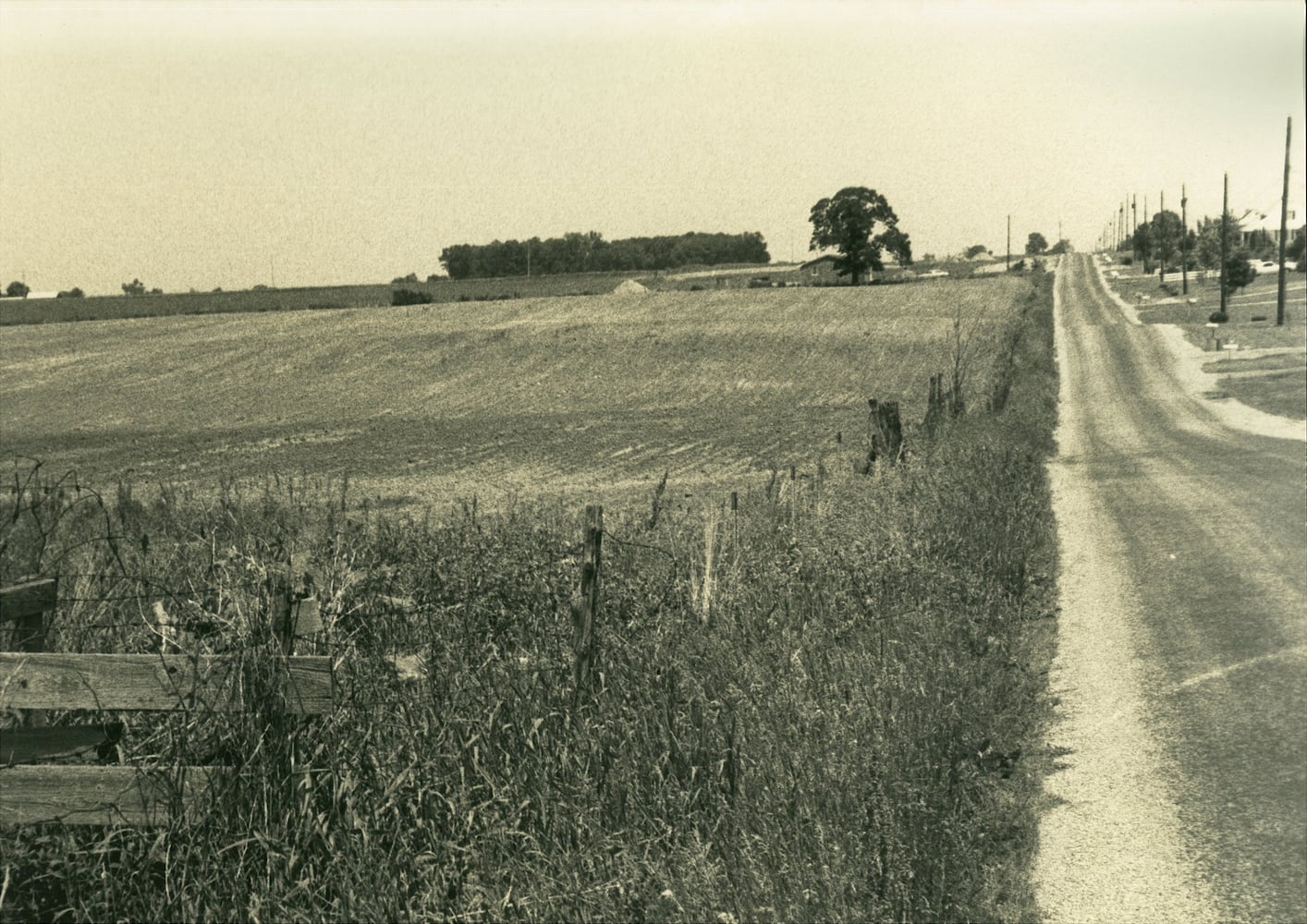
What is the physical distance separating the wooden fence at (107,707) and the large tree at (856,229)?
87.3 meters

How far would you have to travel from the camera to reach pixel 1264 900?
5125mm

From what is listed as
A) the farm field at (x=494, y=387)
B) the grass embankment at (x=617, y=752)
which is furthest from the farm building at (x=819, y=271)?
the grass embankment at (x=617, y=752)

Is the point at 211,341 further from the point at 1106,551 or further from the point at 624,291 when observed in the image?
the point at 1106,551

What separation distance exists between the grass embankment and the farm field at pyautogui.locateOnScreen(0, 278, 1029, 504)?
39.9ft

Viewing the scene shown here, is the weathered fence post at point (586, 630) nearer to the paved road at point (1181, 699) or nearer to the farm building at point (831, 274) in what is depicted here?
the paved road at point (1181, 699)

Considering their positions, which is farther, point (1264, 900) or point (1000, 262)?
point (1000, 262)

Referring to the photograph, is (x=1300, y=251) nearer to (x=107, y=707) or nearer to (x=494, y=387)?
(x=494, y=387)

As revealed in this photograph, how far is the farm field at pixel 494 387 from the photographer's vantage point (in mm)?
27203

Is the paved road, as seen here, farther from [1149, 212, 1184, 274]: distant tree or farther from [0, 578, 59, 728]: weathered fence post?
[1149, 212, 1184, 274]: distant tree

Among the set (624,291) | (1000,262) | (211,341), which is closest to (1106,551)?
Result: (211,341)

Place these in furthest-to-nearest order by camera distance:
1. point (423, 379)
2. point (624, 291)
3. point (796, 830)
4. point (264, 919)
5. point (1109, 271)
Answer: point (1109, 271) < point (624, 291) < point (423, 379) < point (796, 830) < point (264, 919)

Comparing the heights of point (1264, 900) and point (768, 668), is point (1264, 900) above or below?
below

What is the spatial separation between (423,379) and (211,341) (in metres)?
20.7

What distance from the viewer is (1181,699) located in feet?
25.8
